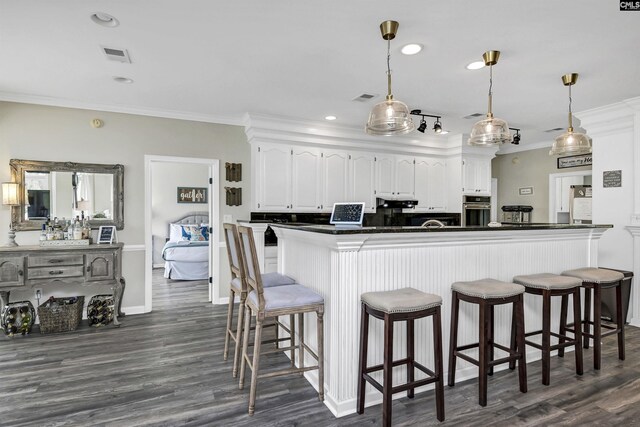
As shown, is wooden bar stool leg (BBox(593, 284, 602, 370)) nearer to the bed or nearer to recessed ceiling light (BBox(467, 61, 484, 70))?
recessed ceiling light (BBox(467, 61, 484, 70))

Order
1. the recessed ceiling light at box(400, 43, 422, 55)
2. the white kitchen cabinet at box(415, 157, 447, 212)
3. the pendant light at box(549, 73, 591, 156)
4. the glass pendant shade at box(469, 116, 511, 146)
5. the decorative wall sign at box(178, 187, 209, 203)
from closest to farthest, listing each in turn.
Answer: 1. the recessed ceiling light at box(400, 43, 422, 55)
2. the glass pendant shade at box(469, 116, 511, 146)
3. the pendant light at box(549, 73, 591, 156)
4. the white kitchen cabinet at box(415, 157, 447, 212)
5. the decorative wall sign at box(178, 187, 209, 203)

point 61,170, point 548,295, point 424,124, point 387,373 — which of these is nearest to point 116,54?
point 61,170

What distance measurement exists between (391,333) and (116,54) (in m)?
3.03

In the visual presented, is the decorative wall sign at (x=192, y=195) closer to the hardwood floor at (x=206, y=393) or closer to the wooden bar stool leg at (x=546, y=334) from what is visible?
the hardwood floor at (x=206, y=393)

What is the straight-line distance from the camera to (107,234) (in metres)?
4.15

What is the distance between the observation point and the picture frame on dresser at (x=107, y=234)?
412 cm

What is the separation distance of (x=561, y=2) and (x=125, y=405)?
3775 mm

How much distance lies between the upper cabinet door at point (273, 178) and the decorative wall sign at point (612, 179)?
4018 mm

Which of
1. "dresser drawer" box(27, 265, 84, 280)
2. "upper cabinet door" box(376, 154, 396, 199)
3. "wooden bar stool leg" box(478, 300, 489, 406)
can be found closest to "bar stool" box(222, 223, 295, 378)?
"wooden bar stool leg" box(478, 300, 489, 406)

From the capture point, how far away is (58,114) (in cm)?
407

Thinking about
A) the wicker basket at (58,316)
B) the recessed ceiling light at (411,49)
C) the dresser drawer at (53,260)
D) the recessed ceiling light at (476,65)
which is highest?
the recessed ceiling light at (476,65)

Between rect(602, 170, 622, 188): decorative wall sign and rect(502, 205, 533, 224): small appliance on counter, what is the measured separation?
2142 mm

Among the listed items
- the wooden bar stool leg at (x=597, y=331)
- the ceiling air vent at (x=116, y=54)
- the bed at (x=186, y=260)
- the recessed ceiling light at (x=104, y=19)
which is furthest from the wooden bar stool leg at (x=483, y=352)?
the bed at (x=186, y=260)

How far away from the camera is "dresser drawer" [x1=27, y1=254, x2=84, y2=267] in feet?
11.8
